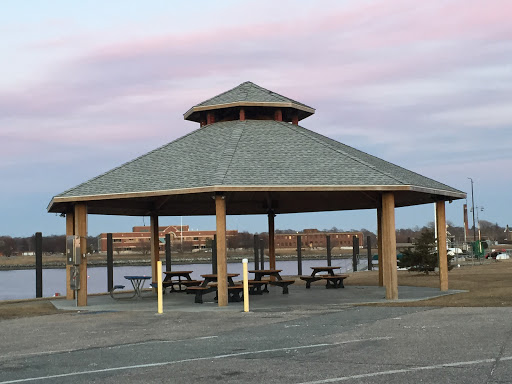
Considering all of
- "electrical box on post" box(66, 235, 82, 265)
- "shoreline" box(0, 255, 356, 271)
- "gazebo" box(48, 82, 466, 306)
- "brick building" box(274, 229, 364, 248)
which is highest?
"gazebo" box(48, 82, 466, 306)

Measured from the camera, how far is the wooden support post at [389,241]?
1803 centimetres

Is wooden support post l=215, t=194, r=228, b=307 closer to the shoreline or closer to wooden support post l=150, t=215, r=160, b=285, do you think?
wooden support post l=150, t=215, r=160, b=285

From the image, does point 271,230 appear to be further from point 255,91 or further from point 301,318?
point 301,318

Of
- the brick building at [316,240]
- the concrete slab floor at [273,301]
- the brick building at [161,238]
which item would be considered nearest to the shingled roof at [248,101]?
the concrete slab floor at [273,301]

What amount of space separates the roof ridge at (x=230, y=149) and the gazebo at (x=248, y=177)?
3cm

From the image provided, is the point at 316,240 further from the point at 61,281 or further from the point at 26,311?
the point at 26,311

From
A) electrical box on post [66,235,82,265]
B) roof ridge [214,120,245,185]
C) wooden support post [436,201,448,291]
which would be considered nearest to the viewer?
roof ridge [214,120,245,185]

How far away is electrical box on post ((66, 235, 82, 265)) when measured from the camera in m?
19.3

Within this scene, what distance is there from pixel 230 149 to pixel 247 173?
2418 mm

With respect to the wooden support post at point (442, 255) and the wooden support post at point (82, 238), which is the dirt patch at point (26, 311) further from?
the wooden support post at point (442, 255)

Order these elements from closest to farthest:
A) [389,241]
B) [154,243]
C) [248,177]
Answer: [248,177] → [389,241] → [154,243]

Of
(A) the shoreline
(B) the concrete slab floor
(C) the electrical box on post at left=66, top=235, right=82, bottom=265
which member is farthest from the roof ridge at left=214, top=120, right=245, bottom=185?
(A) the shoreline

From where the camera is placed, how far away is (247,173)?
18.1 metres

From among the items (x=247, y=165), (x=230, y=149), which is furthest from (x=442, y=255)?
(x=230, y=149)
